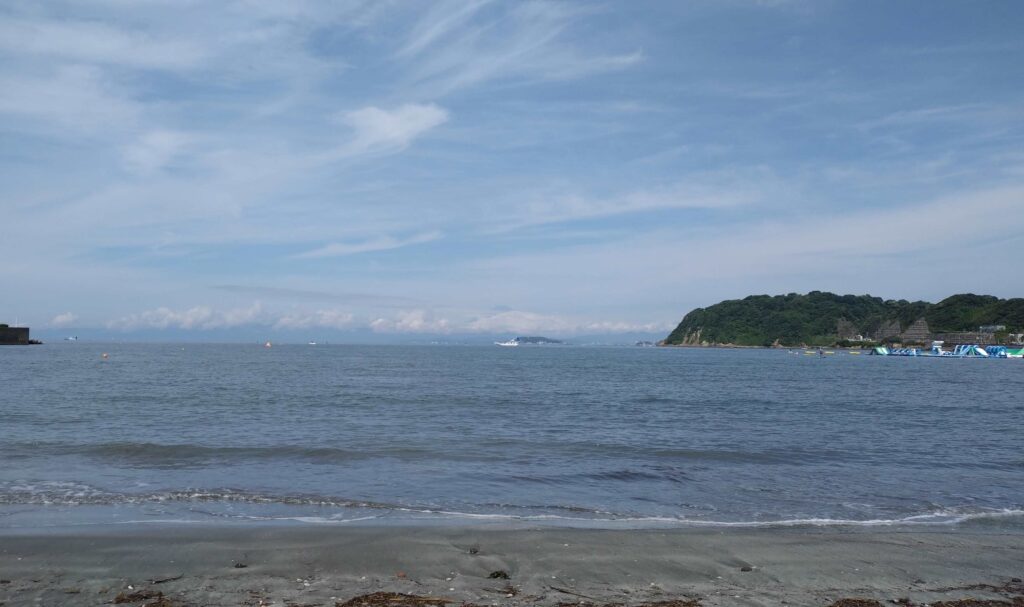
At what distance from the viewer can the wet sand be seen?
979cm

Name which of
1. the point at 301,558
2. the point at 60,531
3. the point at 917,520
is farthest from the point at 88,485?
the point at 917,520

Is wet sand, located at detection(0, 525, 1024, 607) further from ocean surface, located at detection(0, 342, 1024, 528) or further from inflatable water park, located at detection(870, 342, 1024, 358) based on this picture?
inflatable water park, located at detection(870, 342, 1024, 358)

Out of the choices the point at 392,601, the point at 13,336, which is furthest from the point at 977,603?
the point at 13,336

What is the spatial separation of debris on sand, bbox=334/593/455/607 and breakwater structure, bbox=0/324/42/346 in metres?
215

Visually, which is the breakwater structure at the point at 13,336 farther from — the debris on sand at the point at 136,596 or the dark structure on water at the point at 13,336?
the debris on sand at the point at 136,596

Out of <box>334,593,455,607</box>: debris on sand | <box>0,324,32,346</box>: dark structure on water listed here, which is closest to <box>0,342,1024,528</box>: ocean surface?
<box>334,593,455,607</box>: debris on sand

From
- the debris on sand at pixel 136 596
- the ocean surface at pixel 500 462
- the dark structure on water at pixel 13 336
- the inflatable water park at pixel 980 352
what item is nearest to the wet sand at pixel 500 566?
the debris on sand at pixel 136 596

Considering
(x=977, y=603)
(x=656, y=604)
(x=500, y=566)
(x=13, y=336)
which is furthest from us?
(x=13, y=336)

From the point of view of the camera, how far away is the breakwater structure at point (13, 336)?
594 ft

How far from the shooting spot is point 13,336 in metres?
185

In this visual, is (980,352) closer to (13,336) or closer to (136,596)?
(136,596)

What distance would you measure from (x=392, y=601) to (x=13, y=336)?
724 feet

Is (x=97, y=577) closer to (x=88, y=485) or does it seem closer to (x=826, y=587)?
(x=88, y=485)

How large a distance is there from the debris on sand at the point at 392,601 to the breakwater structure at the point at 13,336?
215 metres
